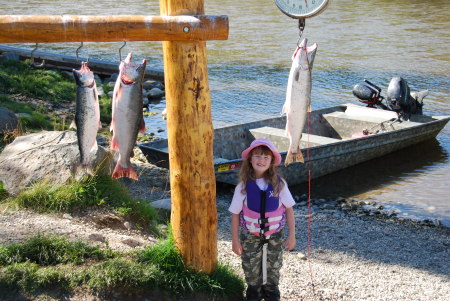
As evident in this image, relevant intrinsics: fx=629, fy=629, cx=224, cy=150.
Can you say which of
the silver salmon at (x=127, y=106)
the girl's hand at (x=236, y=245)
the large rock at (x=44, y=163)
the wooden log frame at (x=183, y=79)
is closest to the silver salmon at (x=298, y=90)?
the wooden log frame at (x=183, y=79)

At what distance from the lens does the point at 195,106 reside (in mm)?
4848

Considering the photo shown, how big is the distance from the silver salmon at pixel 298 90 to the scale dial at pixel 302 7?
0.30 metres

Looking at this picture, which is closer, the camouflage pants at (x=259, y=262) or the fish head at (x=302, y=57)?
the fish head at (x=302, y=57)

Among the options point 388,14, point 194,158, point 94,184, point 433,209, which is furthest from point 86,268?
point 388,14

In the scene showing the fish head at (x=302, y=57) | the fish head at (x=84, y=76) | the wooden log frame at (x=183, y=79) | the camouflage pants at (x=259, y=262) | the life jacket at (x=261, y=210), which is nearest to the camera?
the fish head at (x=84, y=76)

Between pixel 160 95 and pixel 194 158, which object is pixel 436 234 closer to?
pixel 194 158

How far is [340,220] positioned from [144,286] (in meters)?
5.16

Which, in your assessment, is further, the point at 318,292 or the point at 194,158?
the point at 318,292

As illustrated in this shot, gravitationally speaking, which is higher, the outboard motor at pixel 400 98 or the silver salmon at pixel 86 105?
the silver salmon at pixel 86 105

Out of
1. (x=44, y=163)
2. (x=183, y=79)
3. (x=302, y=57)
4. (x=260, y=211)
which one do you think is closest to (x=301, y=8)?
(x=302, y=57)

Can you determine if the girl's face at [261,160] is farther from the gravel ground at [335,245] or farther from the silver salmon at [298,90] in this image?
the gravel ground at [335,245]

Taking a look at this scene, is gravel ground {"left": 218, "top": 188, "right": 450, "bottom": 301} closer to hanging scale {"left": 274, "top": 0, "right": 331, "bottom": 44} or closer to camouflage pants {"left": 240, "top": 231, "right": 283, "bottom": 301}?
camouflage pants {"left": 240, "top": 231, "right": 283, "bottom": 301}

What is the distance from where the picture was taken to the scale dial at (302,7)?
4.88m

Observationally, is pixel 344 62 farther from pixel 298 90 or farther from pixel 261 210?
pixel 261 210
